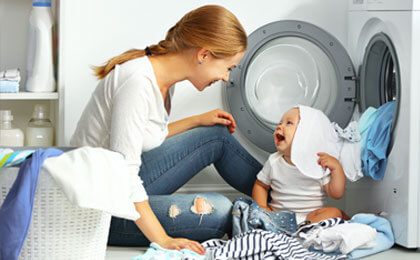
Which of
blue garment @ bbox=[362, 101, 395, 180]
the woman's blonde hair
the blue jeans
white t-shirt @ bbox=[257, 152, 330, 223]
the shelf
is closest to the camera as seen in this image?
the woman's blonde hair

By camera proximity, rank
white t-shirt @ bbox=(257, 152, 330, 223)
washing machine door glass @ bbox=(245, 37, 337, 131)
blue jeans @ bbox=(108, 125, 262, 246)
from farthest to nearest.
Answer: washing machine door glass @ bbox=(245, 37, 337, 131), white t-shirt @ bbox=(257, 152, 330, 223), blue jeans @ bbox=(108, 125, 262, 246)

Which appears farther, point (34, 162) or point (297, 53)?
point (297, 53)

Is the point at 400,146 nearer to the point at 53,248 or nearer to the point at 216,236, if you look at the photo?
the point at 216,236

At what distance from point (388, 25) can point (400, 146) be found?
42 cm

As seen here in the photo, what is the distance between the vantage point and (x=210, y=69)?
185 centimetres

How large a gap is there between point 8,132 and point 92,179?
3.81ft

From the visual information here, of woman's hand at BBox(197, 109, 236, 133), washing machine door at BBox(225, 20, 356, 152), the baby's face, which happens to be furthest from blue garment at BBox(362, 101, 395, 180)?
woman's hand at BBox(197, 109, 236, 133)

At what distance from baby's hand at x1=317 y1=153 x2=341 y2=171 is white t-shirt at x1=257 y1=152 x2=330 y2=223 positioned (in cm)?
5

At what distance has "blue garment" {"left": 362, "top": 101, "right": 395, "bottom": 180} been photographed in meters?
2.04

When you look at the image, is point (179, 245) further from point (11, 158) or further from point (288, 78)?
point (288, 78)

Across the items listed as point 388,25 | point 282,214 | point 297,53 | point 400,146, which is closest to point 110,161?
point 282,214

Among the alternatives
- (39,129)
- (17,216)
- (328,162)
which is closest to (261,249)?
(328,162)

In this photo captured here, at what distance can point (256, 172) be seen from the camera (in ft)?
7.38

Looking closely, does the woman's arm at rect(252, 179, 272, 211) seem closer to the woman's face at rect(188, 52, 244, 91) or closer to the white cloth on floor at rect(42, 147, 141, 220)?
the woman's face at rect(188, 52, 244, 91)
